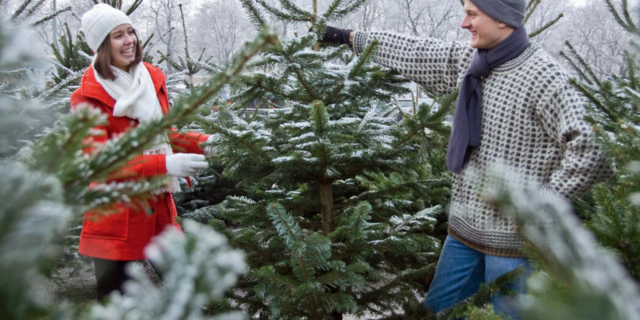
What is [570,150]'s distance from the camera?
82.4 inches

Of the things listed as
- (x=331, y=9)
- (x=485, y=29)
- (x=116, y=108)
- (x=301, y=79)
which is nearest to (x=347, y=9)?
(x=331, y=9)

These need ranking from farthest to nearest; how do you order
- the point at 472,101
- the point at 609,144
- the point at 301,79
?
the point at 301,79, the point at 472,101, the point at 609,144

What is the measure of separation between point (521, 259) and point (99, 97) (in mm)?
2204

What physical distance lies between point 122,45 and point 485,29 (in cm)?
185

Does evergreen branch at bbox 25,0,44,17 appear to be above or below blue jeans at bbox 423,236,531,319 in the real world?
above

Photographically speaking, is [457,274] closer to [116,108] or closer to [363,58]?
[363,58]

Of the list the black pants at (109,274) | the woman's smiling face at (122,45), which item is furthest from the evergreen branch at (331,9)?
the black pants at (109,274)

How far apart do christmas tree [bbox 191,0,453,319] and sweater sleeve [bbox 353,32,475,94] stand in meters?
0.11

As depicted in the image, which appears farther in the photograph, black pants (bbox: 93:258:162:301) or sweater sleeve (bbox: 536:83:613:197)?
black pants (bbox: 93:258:162:301)

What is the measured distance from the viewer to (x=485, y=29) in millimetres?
2287

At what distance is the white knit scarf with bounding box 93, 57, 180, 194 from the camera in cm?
257

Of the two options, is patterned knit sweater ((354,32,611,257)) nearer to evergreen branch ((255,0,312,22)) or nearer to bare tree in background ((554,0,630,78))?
evergreen branch ((255,0,312,22))

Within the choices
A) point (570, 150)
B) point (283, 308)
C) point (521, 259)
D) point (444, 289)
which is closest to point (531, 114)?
point (570, 150)

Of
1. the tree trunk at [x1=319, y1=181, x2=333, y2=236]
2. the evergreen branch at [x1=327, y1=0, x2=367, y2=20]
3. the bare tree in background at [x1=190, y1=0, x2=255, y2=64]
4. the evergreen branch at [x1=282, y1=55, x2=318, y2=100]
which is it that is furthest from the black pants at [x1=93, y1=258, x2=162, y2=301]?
the bare tree in background at [x1=190, y1=0, x2=255, y2=64]
